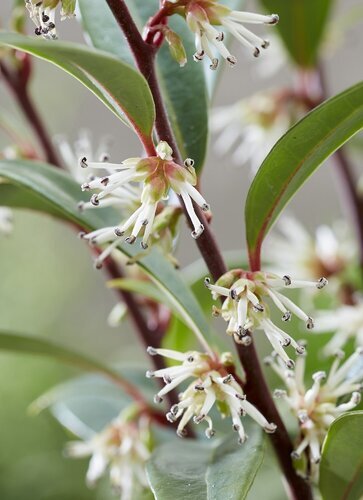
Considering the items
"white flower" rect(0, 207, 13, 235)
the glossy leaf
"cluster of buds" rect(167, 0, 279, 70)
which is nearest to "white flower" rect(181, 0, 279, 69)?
"cluster of buds" rect(167, 0, 279, 70)

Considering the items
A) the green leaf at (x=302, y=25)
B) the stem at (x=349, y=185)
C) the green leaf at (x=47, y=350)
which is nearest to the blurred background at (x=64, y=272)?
the green leaf at (x=302, y=25)

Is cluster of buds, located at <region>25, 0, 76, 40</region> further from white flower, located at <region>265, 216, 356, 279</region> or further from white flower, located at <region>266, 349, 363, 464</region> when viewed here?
white flower, located at <region>265, 216, 356, 279</region>

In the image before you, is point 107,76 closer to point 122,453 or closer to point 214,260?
point 214,260

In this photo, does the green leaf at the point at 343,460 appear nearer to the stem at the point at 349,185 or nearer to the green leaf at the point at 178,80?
the green leaf at the point at 178,80

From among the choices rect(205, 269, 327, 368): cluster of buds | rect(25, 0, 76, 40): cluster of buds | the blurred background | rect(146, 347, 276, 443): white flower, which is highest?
rect(25, 0, 76, 40): cluster of buds

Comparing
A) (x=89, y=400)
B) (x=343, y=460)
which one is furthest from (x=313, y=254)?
(x=343, y=460)

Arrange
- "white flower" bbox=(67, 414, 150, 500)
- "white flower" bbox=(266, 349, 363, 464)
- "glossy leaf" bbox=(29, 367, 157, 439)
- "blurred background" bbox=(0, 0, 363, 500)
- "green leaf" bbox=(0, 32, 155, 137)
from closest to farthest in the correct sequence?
1. "green leaf" bbox=(0, 32, 155, 137)
2. "white flower" bbox=(266, 349, 363, 464)
3. "white flower" bbox=(67, 414, 150, 500)
4. "glossy leaf" bbox=(29, 367, 157, 439)
5. "blurred background" bbox=(0, 0, 363, 500)

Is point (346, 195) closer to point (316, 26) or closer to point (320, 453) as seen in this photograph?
point (316, 26)

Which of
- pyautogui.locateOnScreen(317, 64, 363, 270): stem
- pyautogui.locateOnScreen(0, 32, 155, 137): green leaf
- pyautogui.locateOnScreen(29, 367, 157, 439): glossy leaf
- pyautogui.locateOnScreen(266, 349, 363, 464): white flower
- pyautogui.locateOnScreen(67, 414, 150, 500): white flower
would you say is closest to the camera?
pyautogui.locateOnScreen(0, 32, 155, 137): green leaf
